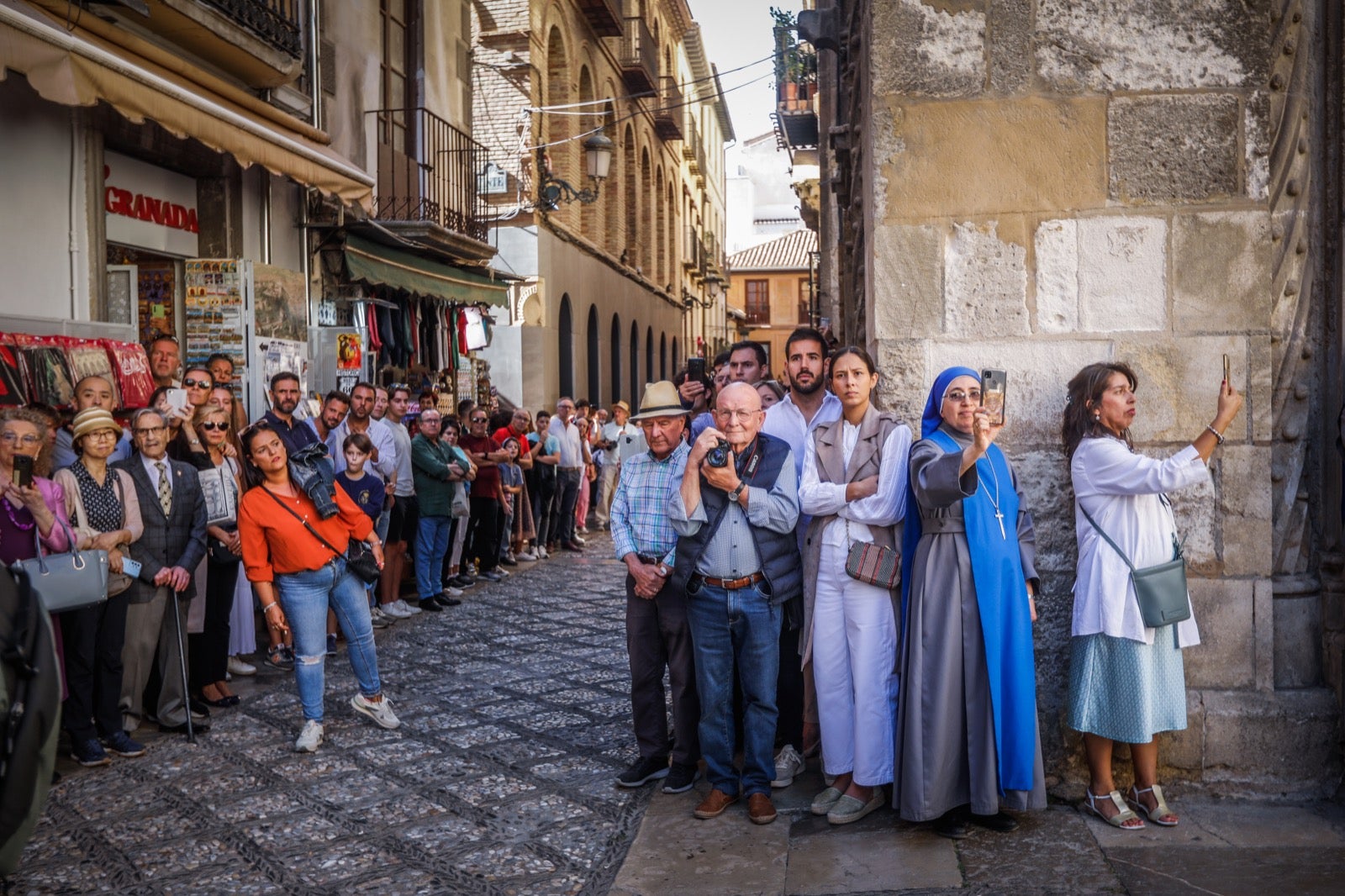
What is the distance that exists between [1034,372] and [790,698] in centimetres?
177

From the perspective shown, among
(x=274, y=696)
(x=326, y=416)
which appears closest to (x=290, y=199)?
(x=326, y=416)

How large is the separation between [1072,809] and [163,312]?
27.3 feet

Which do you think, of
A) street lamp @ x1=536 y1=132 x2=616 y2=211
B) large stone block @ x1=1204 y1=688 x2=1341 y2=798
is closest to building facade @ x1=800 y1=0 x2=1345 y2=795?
large stone block @ x1=1204 y1=688 x2=1341 y2=798

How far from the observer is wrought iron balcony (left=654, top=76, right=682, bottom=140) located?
98.9 feet

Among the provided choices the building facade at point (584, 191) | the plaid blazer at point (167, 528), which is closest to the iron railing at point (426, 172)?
the building facade at point (584, 191)

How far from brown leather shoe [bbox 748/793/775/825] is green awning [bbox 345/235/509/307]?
8567mm

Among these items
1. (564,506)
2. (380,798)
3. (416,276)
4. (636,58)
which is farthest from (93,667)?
(636,58)

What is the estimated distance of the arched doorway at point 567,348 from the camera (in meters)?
21.9

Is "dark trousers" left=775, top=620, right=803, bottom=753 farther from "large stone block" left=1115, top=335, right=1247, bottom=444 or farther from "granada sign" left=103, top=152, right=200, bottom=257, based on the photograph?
"granada sign" left=103, top=152, right=200, bottom=257

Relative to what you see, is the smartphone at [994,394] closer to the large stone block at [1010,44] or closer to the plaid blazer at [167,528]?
the large stone block at [1010,44]

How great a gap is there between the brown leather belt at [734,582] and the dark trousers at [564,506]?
10119 millimetres

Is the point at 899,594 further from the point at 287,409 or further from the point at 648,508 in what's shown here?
the point at 287,409

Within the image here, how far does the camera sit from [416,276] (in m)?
13.4

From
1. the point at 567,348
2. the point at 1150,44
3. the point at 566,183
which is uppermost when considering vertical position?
the point at 566,183
